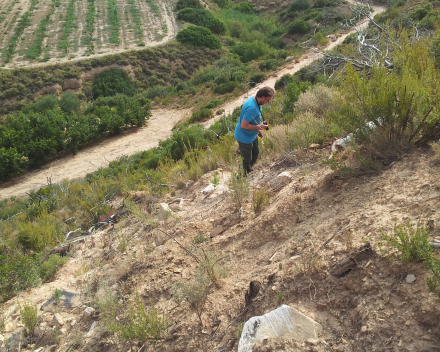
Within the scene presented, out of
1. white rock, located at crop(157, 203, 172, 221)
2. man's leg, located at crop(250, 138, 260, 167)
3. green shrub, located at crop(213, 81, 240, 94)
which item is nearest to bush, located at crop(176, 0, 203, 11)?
green shrub, located at crop(213, 81, 240, 94)

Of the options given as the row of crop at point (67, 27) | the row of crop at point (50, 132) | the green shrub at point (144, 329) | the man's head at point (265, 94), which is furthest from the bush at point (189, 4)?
the green shrub at point (144, 329)

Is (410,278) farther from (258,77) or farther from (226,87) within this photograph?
(226,87)

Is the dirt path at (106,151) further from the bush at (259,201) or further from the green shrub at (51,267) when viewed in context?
the bush at (259,201)

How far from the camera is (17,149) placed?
15820 mm

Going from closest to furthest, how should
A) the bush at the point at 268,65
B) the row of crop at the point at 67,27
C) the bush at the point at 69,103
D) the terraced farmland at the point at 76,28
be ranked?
the bush at the point at 268,65 < the bush at the point at 69,103 < the terraced farmland at the point at 76,28 < the row of crop at the point at 67,27

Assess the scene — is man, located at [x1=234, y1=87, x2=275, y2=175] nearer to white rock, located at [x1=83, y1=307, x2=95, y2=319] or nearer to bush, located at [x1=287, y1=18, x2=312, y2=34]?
white rock, located at [x1=83, y1=307, x2=95, y2=319]

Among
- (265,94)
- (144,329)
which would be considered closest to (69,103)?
(265,94)

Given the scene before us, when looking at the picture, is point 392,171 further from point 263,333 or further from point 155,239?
point 155,239

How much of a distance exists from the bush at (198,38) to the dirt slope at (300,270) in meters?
32.3

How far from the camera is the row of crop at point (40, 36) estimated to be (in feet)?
97.5

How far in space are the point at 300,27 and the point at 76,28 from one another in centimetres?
2500

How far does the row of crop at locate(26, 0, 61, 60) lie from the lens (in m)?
29.7

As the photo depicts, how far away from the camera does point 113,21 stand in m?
38.5

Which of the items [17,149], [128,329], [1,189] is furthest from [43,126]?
[128,329]
